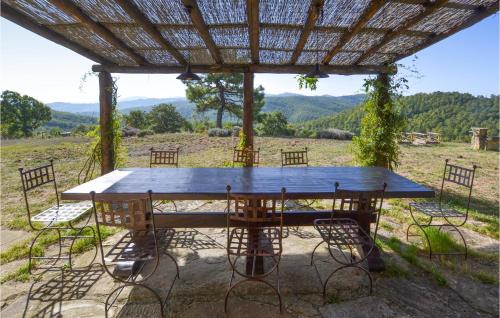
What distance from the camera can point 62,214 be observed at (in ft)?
8.92

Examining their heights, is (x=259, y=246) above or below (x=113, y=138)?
below

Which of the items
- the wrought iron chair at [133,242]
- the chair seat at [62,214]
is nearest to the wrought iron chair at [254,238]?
the wrought iron chair at [133,242]

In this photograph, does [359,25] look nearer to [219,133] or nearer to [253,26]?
[253,26]

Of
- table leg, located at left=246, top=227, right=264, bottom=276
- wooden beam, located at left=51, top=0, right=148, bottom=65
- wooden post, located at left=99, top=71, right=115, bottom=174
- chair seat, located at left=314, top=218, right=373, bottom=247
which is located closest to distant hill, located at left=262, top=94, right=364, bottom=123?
wooden post, located at left=99, top=71, right=115, bottom=174

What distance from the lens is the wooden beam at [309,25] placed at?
2.66 metres

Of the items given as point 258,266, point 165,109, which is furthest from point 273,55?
point 165,109

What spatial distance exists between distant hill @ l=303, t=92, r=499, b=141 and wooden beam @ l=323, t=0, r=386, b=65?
13089 millimetres

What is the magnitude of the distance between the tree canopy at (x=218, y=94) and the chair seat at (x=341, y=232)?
47.9 ft

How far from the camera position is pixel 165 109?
2498 centimetres

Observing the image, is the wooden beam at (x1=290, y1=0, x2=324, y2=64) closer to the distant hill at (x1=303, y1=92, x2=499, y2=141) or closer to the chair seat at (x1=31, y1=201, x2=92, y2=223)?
the chair seat at (x1=31, y1=201, x2=92, y2=223)

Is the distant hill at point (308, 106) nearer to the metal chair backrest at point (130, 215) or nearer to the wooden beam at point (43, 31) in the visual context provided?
the wooden beam at point (43, 31)

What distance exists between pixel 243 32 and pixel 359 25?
140 centimetres

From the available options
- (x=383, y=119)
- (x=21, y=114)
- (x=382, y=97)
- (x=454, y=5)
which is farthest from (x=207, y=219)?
(x=21, y=114)

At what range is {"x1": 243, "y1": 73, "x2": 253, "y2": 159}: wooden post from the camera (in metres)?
4.64
